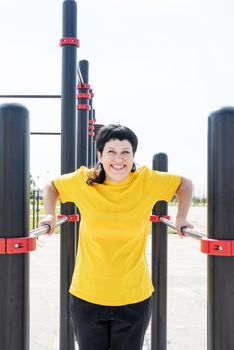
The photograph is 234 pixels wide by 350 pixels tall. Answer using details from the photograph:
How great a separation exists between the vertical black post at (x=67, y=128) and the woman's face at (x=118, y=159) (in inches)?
34.1

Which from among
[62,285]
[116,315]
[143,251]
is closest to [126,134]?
[143,251]

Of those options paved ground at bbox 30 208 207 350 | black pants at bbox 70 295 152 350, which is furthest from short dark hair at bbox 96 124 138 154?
paved ground at bbox 30 208 207 350

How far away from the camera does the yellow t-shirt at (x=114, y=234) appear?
1.58 metres

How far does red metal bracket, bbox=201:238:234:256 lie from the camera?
1.06 m

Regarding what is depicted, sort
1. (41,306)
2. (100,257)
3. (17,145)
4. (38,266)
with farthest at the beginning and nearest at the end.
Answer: (38,266), (41,306), (100,257), (17,145)

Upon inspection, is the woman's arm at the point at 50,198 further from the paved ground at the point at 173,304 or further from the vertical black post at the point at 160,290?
the paved ground at the point at 173,304

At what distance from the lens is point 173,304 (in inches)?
154

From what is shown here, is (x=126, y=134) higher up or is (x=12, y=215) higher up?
A: (x=126, y=134)

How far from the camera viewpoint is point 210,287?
1104 millimetres

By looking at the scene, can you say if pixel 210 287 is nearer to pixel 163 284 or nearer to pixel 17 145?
pixel 17 145

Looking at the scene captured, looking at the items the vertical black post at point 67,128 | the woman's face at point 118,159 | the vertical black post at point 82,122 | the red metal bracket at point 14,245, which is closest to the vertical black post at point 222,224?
the red metal bracket at point 14,245

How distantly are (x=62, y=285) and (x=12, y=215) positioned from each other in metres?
1.46

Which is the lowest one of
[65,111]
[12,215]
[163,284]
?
[163,284]

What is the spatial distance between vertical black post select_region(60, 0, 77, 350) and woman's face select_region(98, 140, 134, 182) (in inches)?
34.1
